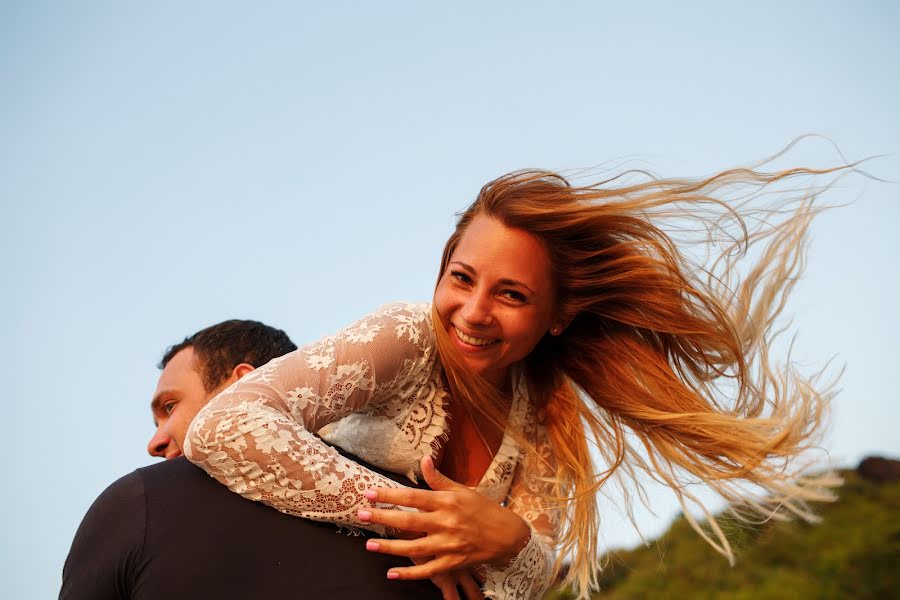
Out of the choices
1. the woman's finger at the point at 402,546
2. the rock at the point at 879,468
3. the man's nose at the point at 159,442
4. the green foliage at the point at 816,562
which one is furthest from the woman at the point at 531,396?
the rock at the point at 879,468

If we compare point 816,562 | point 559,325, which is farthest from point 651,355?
point 816,562

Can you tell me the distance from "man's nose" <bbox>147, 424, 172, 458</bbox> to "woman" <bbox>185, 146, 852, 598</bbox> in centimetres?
69

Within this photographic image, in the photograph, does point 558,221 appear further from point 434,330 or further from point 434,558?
point 434,558

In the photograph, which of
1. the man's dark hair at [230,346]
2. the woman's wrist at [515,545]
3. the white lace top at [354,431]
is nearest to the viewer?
the white lace top at [354,431]

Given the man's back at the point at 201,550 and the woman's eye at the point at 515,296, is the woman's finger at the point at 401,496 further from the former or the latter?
the woman's eye at the point at 515,296

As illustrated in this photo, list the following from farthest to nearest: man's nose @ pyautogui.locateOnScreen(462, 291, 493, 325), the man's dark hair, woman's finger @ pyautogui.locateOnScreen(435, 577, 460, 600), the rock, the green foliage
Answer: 1. the rock
2. the green foliage
3. the man's dark hair
4. man's nose @ pyautogui.locateOnScreen(462, 291, 493, 325)
5. woman's finger @ pyautogui.locateOnScreen(435, 577, 460, 600)

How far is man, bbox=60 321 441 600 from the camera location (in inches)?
98.8

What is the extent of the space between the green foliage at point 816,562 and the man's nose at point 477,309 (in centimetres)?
459

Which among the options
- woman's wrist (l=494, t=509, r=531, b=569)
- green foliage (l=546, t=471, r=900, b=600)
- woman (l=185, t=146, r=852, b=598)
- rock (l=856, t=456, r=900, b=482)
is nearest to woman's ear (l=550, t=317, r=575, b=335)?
Answer: woman (l=185, t=146, r=852, b=598)

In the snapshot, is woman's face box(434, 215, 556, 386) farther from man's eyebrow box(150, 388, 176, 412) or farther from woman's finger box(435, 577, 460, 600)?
man's eyebrow box(150, 388, 176, 412)

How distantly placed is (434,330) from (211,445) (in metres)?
0.97

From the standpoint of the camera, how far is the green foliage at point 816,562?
7492 millimetres

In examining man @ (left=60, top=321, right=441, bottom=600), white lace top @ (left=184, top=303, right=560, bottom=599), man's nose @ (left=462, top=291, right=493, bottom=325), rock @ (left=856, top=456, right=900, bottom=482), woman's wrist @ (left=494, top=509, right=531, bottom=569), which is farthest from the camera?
rock @ (left=856, top=456, right=900, bottom=482)

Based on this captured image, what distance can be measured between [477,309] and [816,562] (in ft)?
19.3
